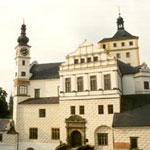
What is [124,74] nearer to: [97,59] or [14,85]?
[97,59]

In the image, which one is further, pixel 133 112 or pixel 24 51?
pixel 24 51

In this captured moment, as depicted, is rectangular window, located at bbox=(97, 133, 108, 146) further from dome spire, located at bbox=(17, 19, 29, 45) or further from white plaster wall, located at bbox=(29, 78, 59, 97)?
dome spire, located at bbox=(17, 19, 29, 45)

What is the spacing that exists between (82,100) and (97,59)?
18.6 feet

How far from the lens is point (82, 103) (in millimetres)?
27547

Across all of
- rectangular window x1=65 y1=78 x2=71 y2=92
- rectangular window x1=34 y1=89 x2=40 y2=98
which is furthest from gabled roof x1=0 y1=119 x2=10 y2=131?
rectangular window x1=65 y1=78 x2=71 y2=92

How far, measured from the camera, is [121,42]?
140ft

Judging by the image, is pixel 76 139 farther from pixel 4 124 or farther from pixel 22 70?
pixel 22 70

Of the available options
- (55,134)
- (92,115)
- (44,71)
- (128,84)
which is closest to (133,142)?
(92,115)

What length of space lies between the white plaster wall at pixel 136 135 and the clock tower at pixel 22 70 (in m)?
14.8

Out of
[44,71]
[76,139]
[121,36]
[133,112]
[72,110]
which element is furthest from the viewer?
[121,36]

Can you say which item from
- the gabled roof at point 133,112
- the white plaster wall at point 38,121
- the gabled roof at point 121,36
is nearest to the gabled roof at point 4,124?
the white plaster wall at point 38,121

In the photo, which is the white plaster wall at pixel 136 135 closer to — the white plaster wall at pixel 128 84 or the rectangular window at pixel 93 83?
the rectangular window at pixel 93 83

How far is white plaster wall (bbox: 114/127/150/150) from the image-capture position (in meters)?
23.6

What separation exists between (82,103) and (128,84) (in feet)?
24.7
